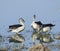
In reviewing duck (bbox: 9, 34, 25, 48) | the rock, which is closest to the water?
duck (bbox: 9, 34, 25, 48)

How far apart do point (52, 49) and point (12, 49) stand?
113 centimetres

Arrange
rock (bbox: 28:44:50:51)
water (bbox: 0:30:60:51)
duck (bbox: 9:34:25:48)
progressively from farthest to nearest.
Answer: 1. duck (bbox: 9:34:25:48)
2. water (bbox: 0:30:60:51)
3. rock (bbox: 28:44:50:51)

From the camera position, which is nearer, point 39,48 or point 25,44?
point 39,48

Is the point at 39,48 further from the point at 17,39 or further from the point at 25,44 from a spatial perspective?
the point at 17,39

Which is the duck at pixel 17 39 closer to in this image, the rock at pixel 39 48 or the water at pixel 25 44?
the water at pixel 25 44

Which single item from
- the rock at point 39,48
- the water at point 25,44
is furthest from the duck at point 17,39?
the rock at point 39,48

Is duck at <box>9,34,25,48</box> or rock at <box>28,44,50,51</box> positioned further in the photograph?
duck at <box>9,34,25,48</box>

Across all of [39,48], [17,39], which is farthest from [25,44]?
[39,48]

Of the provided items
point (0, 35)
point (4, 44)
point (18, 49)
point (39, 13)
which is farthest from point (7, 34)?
point (39, 13)

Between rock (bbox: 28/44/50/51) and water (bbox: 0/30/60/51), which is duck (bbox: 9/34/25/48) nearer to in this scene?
water (bbox: 0/30/60/51)

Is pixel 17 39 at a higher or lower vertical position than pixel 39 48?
higher

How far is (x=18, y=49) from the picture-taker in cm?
1125

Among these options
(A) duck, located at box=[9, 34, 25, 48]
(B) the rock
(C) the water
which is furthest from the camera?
(A) duck, located at box=[9, 34, 25, 48]

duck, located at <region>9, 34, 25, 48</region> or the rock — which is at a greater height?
duck, located at <region>9, 34, 25, 48</region>
